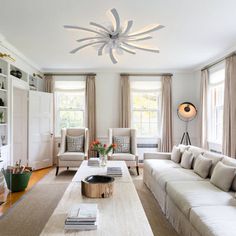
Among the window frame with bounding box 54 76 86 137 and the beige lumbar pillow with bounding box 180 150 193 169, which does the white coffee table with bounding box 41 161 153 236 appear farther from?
the window frame with bounding box 54 76 86 137

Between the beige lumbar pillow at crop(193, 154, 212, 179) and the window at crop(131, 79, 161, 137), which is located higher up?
the window at crop(131, 79, 161, 137)

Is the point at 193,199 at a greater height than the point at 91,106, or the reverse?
the point at 91,106

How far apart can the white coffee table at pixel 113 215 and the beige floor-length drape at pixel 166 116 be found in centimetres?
370


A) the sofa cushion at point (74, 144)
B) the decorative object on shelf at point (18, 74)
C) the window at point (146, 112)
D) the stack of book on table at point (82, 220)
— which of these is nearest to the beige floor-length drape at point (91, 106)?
the sofa cushion at point (74, 144)

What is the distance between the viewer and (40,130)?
Answer: 5684mm

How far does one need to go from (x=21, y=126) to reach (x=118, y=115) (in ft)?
8.16

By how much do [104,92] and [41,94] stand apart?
1664 mm

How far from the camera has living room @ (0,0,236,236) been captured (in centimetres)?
228

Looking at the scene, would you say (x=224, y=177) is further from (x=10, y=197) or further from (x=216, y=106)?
(x=10, y=197)

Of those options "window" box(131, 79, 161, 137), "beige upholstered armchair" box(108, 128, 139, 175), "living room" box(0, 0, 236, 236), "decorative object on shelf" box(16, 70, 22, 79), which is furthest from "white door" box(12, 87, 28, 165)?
"window" box(131, 79, 161, 137)

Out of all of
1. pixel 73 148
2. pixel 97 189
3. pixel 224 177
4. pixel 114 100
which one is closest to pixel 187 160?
pixel 224 177

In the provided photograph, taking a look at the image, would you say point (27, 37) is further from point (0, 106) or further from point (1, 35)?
point (0, 106)

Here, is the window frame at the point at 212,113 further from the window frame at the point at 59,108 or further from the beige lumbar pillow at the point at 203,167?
the window frame at the point at 59,108

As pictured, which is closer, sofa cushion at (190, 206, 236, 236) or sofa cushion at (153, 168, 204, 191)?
sofa cushion at (190, 206, 236, 236)
